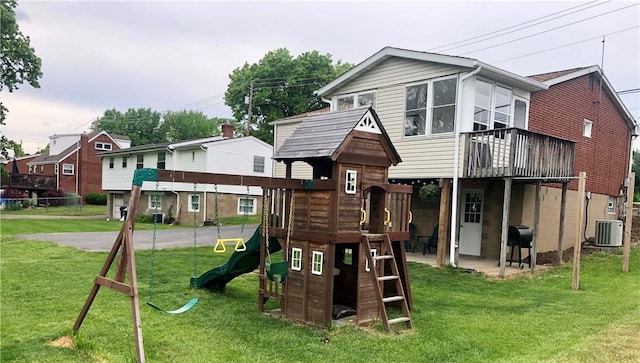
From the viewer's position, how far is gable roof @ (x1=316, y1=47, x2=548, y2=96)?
11477 mm

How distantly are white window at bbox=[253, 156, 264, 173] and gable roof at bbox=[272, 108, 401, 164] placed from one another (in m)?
19.8

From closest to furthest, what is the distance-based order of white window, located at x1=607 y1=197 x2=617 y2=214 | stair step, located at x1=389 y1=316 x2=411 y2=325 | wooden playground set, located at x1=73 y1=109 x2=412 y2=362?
1. stair step, located at x1=389 y1=316 x2=411 y2=325
2. wooden playground set, located at x1=73 y1=109 x2=412 y2=362
3. white window, located at x1=607 y1=197 x2=617 y2=214

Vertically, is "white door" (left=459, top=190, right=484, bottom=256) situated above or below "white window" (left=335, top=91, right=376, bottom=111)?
below

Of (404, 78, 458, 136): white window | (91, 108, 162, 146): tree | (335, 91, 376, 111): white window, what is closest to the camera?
(404, 78, 458, 136): white window

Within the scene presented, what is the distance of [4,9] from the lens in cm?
2334

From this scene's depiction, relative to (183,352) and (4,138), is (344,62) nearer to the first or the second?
(4,138)

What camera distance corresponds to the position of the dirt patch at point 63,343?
5.46m

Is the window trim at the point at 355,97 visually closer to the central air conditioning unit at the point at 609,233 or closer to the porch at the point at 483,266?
the porch at the point at 483,266

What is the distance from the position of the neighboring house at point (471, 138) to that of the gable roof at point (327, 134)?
4.86 metres

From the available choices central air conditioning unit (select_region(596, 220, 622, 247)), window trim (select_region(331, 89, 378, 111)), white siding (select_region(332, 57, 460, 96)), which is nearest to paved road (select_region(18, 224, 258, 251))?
window trim (select_region(331, 89, 378, 111))

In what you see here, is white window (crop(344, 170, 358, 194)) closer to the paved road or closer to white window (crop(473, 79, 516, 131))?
white window (crop(473, 79, 516, 131))

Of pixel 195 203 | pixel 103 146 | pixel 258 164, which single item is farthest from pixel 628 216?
pixel 103 146

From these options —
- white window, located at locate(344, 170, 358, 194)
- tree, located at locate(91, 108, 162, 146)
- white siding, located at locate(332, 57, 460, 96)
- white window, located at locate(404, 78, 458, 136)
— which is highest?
tree, located at locate(91, 108, 162, 146)

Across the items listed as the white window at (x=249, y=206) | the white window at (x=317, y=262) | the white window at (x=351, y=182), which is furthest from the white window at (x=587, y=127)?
the white window at (x=249, y=206)
